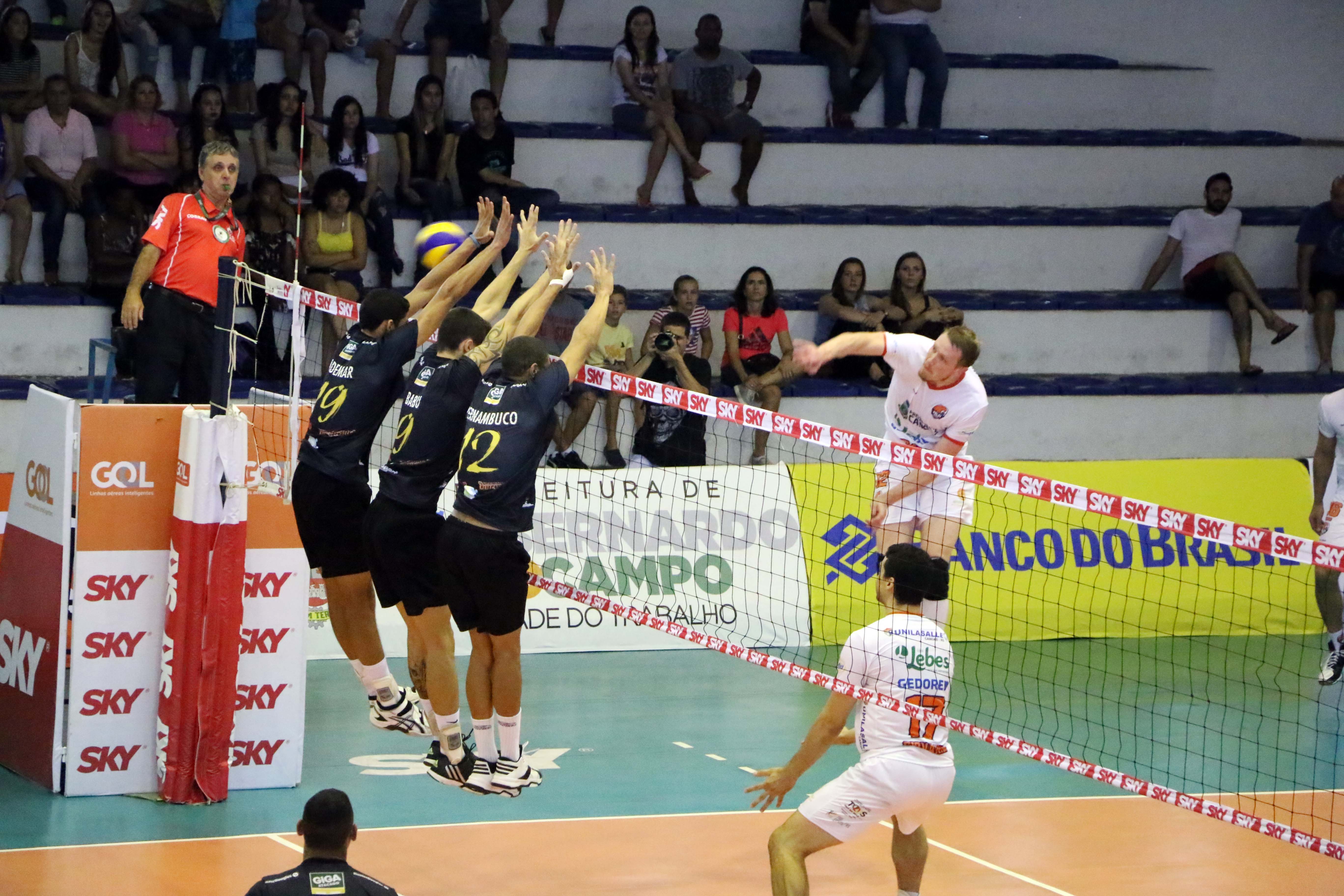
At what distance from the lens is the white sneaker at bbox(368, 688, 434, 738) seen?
838cm

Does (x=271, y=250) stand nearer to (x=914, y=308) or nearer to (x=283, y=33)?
(x=283, y=33)

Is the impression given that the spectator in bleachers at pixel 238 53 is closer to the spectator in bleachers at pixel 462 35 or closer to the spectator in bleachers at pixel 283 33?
the spectator in bleachers at pixel 283 33

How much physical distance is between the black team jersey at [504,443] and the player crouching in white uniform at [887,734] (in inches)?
61.7

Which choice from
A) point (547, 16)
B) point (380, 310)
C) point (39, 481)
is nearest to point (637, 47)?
point (547, 16)

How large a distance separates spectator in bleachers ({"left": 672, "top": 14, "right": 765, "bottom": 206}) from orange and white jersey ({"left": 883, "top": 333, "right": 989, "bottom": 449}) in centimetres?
818

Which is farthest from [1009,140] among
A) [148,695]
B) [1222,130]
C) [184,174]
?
[148,695]

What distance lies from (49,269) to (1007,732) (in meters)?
8.84

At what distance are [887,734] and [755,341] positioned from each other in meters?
8.66

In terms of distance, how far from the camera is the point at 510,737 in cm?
784

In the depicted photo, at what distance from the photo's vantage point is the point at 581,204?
54.4 ft

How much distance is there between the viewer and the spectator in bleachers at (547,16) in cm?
1694

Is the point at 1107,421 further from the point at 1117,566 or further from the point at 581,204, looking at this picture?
the point at 581,204

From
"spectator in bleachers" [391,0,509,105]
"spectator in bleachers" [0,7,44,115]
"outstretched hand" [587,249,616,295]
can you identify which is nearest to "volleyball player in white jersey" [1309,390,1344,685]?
"outstretched hand" [587,249,616,295]

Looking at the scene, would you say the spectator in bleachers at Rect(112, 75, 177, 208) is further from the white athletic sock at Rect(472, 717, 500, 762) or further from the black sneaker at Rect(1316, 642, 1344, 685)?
the black sneaker at Rect(1316, 642, 1344, 685)
